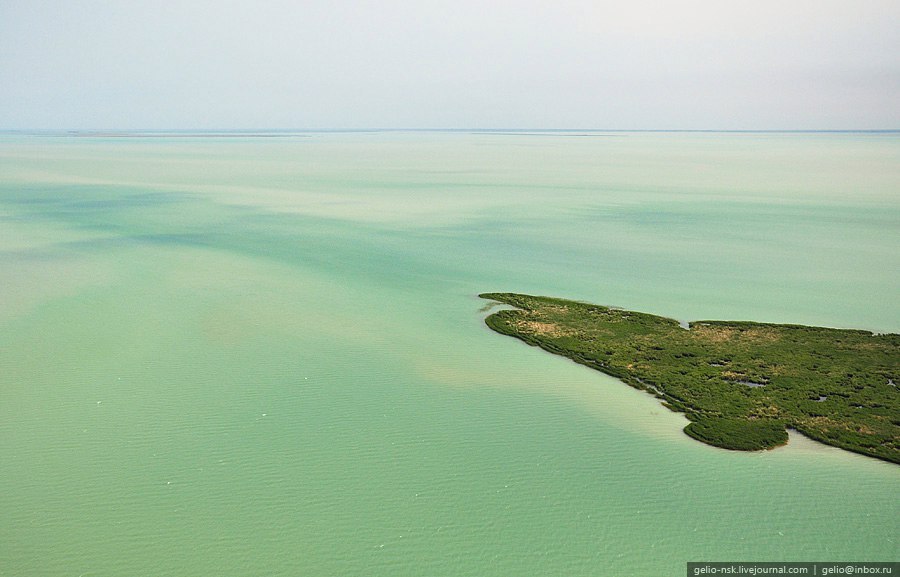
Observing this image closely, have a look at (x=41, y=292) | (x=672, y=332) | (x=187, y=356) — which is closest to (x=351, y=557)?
(x=187, y=356)

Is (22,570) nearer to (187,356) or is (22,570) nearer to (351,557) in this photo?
(351,557)

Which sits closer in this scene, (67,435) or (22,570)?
(22,570)

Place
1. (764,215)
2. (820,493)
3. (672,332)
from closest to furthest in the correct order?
(820,493) → (672,332) → (764,215)

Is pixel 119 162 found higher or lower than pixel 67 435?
higher

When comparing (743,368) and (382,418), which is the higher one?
(743,368)

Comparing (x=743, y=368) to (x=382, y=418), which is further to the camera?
(x=743, y=368)

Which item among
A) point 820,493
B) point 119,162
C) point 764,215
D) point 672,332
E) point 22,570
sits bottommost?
point 22,570
